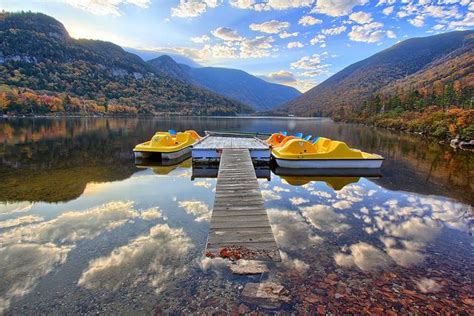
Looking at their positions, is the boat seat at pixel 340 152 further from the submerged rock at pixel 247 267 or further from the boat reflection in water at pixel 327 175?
the submerged rock at pixel 247 267

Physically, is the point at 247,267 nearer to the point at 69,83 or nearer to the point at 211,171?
the point at 211,171

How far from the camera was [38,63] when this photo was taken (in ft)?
448

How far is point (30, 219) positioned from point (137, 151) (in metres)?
9.25

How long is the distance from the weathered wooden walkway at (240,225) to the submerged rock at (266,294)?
2.30ft

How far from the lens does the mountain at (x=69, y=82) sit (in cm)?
9956

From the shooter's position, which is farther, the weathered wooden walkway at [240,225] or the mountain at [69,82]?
the mountain at [69,82]

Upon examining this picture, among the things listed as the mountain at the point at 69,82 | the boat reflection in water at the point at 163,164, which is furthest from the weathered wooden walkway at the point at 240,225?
the mountain at the point at 69,82

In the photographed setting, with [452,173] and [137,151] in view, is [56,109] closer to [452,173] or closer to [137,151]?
[137,151]

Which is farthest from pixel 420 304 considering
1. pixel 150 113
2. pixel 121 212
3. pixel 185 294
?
pixel 150 113

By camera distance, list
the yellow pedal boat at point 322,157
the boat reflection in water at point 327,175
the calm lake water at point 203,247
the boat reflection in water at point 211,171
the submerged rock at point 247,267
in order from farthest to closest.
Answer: the yellow pedal boat at point 322,157 → the boat reflection in water at point 211,171 → the boat reflection in water at point 327,175 → the submerged rock at point 247,267 → the calm lake water at point 203,247

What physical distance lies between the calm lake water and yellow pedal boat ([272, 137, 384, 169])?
8.04 feet

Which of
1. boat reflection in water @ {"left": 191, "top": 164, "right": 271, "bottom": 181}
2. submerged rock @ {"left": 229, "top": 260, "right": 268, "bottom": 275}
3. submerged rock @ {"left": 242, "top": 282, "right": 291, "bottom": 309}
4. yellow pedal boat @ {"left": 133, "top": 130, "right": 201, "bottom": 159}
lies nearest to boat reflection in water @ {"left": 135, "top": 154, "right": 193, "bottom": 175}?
yellow pedal boat @ {"left": 133, "top": 130, "right": 201, "bottom": 159}

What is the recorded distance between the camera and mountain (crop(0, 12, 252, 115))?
99562mm

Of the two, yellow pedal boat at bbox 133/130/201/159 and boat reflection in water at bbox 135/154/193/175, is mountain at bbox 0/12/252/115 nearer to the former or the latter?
yellow pedal boat at bbox 133/130/201/159
